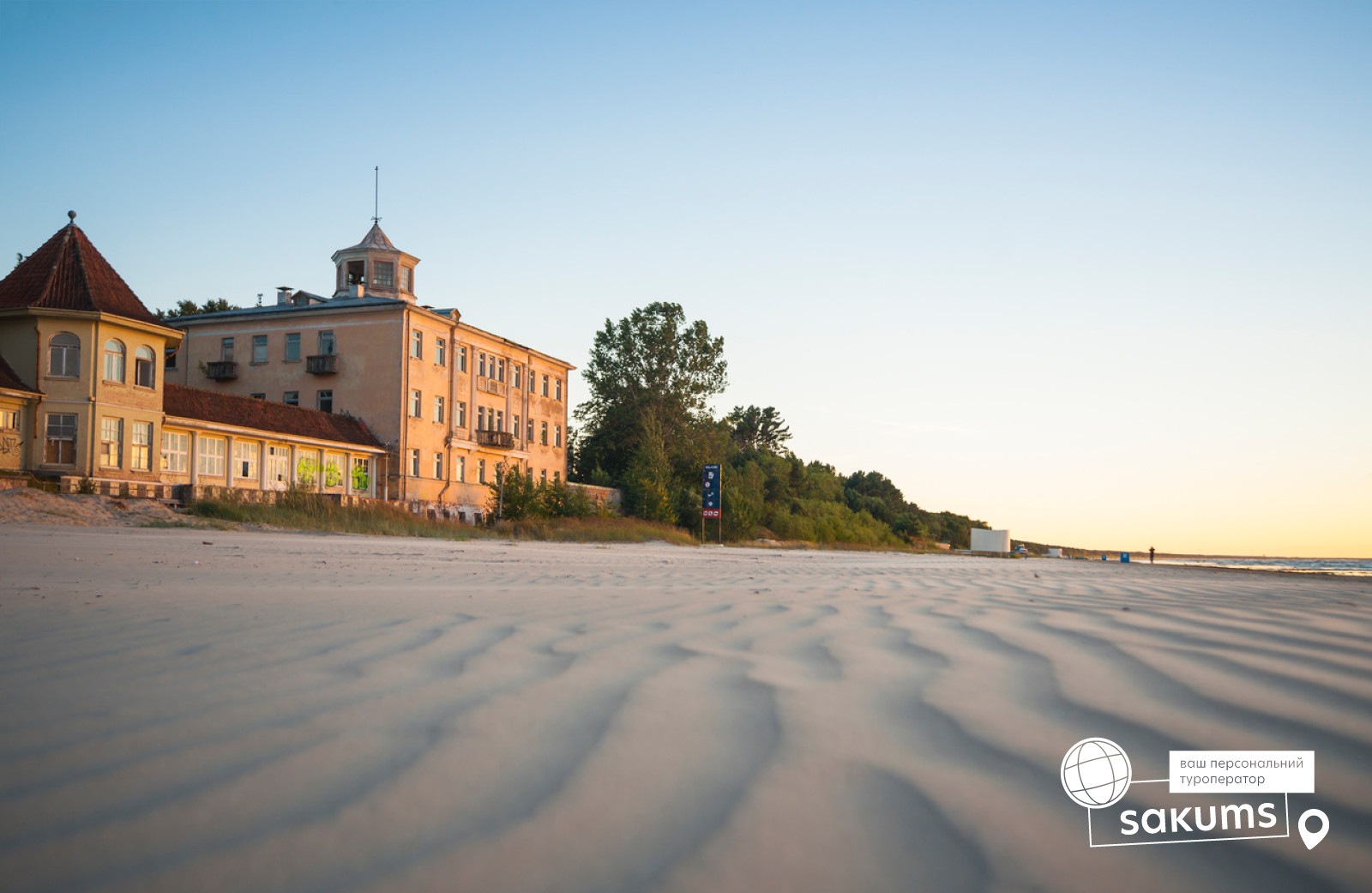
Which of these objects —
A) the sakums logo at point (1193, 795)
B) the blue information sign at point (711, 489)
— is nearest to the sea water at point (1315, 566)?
the sakums logo at point (1193, 795)

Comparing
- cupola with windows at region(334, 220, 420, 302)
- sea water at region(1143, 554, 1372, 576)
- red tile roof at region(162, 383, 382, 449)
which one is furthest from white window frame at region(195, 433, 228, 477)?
sea water at region(1143, 554, 1372, 576)

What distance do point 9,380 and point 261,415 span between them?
836 cm

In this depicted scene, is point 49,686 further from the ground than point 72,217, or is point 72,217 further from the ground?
point 72,217

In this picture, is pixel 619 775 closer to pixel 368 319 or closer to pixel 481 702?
pixel 481 702

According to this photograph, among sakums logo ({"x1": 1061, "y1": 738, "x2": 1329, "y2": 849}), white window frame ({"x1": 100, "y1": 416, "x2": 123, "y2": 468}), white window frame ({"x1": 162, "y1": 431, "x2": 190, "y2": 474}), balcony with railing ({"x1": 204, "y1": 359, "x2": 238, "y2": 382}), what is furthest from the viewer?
balcony with railing ({"x1": 204, "y1": 359, "x2": 238, "y2": 382})

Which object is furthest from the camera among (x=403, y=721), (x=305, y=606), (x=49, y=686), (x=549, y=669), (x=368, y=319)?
(x=368, y=319)

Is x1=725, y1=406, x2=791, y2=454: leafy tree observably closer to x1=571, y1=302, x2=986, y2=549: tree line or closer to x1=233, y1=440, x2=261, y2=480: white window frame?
x1=571, y1=302, x2=986, y2=549: tree line

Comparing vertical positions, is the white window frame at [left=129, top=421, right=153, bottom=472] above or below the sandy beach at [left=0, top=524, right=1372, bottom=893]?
above

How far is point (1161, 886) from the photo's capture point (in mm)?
1120

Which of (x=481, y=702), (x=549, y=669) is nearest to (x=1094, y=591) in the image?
(x=549, y=669)

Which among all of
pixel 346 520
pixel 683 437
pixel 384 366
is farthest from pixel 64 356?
pixel 683 437

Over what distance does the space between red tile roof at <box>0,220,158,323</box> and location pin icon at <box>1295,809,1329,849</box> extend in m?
31.5

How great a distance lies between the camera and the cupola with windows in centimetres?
4059

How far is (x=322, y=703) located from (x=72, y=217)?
32824 millimetres
